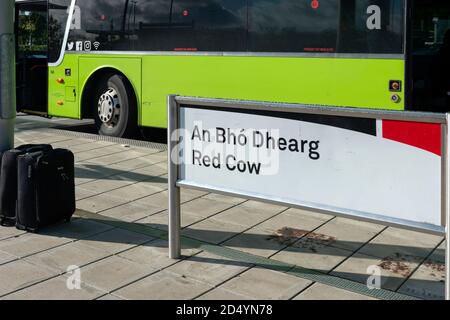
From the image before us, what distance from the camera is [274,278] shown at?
13.8ft

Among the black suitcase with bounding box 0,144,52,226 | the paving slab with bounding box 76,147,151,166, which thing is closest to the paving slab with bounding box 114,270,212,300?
the black suitcase with bounding box 0,144,52,226

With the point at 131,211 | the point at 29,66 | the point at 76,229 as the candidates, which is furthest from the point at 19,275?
the point at 29,66

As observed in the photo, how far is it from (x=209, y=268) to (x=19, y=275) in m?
1.42

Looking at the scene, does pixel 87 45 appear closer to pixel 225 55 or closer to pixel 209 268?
pixel 225 55

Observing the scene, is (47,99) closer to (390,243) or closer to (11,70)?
(11,70)

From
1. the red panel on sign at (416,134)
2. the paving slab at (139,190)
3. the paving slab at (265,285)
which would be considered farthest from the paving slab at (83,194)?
the red panel on sign at (416,134)

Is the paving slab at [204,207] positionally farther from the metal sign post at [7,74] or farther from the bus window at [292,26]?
the bus window at [292,26]

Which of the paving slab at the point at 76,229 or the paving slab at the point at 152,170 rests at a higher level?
the paving slab at the point at 152,170

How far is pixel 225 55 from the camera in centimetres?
830

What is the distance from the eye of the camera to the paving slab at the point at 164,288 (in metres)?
3.90

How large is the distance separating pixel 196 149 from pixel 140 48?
5.33 metres

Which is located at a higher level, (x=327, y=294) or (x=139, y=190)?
(x=139, y=190)

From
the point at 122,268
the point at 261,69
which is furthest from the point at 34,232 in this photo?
the point at 261,69

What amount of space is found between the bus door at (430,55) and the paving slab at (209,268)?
365cm
